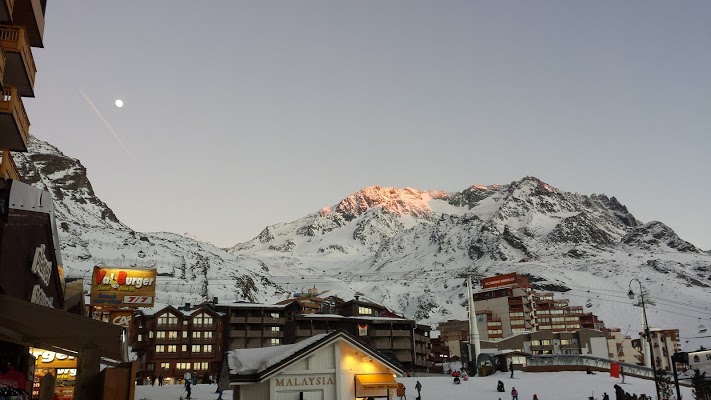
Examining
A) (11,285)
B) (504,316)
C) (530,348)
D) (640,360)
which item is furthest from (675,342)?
(11,285)

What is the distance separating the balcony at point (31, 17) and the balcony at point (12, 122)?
7.73ft

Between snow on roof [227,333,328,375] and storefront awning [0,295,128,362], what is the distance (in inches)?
487

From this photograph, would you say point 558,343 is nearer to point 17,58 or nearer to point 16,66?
point 16,66

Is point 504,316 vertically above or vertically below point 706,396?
above

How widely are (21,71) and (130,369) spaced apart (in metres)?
18.1

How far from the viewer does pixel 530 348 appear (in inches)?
5197

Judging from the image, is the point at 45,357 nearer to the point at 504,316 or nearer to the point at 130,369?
the point at 130,369

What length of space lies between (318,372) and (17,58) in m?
15.1

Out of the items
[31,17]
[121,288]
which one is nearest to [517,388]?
[121,288]

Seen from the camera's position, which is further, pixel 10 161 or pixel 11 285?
pixel 10 161

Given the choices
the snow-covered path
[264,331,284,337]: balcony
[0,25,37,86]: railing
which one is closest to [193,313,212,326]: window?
[264,331,284,337]: balcony

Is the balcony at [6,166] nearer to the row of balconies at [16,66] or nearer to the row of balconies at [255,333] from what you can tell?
the row of balconies at [16,66]

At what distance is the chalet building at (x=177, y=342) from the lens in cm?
9750

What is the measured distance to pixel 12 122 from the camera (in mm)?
19516
